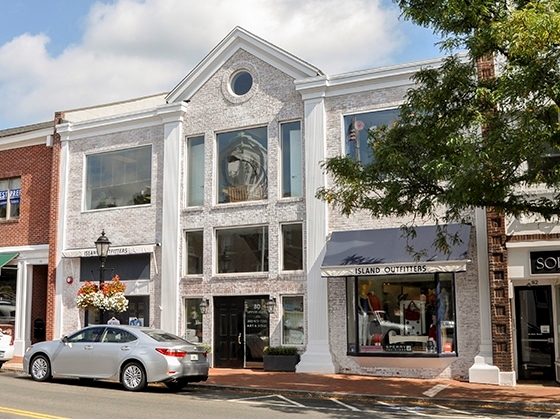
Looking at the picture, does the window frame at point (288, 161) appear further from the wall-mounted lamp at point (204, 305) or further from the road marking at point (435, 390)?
the road marking at point (435, 390)

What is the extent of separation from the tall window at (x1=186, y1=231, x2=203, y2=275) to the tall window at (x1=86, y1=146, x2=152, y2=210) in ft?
6.48

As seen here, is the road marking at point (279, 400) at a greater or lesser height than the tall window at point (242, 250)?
lesser

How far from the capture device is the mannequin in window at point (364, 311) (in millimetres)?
19375

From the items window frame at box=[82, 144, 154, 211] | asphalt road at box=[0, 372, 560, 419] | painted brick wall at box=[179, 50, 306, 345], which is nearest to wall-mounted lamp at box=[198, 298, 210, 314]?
painted brick wall at box=[179, 50, 306, 345]

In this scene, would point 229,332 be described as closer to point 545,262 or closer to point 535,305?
point 535,305

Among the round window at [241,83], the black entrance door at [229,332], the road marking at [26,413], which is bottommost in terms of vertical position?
the road marking at [26,413]

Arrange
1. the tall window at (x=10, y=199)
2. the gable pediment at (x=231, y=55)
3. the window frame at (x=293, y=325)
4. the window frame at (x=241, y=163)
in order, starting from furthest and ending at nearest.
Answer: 1. the tall window at (x=10, y=199)
2. the window frame at (x=241, y=163)
3. the gable pediment at (x=231, y=55)
4. the window frame at (x=293, y=325)

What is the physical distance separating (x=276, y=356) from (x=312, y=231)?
3.55m

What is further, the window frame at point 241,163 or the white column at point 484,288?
the window frame at point 241,163

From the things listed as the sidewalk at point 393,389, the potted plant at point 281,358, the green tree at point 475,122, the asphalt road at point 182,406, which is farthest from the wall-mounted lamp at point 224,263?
the green tree at point 475,122

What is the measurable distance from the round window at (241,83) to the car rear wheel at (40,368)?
9766 mm

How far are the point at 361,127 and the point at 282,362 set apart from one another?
22.3 feet

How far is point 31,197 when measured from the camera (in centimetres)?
2592

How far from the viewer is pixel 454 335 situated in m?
18.2
